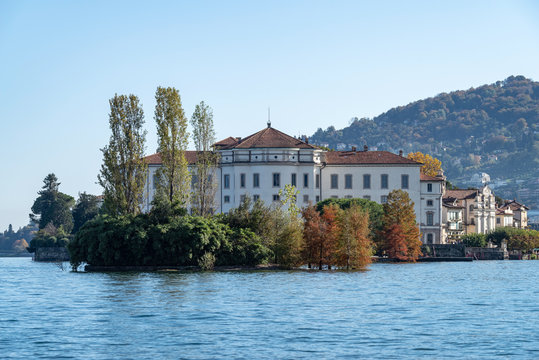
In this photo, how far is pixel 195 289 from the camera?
41906mm

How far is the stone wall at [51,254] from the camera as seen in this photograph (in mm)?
98562

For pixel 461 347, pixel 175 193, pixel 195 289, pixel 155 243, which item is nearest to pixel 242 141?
pixel 175 193

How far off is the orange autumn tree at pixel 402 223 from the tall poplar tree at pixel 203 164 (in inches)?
651

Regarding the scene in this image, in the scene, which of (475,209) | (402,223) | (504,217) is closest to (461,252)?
(402,223)

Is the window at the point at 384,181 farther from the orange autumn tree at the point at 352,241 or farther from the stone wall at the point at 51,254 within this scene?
the orange autumn tree at the point at 352,241

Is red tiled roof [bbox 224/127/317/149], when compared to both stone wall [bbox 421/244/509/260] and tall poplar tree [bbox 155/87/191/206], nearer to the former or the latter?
stone wall [bbox 421/244/509/260]

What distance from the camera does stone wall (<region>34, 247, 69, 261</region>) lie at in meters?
98.6

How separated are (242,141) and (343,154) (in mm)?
11083

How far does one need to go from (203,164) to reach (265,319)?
38.8 meters

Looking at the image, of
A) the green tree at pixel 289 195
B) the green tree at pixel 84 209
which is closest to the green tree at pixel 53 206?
the green tree at pixel 84 209

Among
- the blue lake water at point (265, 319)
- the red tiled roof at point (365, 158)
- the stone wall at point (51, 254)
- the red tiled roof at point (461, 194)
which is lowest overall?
the blue lake water at point (265, 319)

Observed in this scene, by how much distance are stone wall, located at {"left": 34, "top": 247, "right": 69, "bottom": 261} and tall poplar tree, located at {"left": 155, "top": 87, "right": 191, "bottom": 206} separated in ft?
126

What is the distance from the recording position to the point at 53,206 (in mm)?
113500

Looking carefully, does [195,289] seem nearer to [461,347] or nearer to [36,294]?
[36,294]
